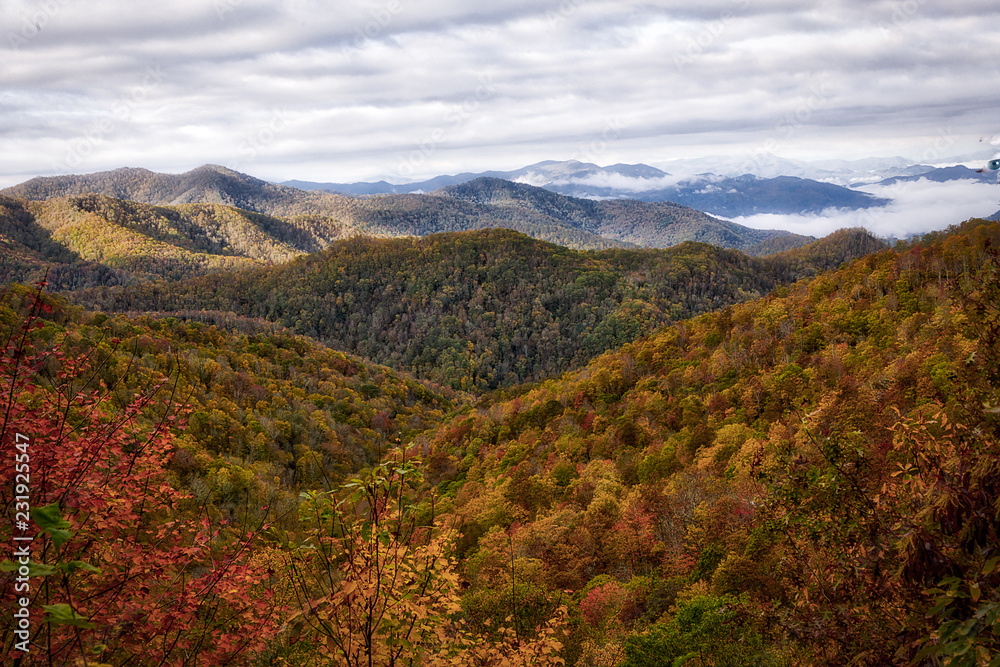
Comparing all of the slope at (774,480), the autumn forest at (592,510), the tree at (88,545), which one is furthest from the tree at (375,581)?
the slope at (774,480)

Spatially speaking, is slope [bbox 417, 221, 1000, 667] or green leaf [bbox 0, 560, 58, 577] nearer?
green leaf [bbox 0, 560, 58, 577]

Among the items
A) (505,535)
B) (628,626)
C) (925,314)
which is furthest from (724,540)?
(925,314)

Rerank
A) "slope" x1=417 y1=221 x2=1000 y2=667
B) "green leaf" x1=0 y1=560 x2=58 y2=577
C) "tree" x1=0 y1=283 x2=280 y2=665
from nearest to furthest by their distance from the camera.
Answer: "green leaf" x1=0 y1=560 x2=58 y2=577, "tree" x1=0 y1=283 x2=280 y2=665, "slope" x1=417 y1=221 x2=1000 y2=667

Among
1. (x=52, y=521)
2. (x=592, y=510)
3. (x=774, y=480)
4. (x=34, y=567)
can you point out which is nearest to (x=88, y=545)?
(x=34, y=567)

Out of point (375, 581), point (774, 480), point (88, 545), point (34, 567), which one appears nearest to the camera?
point (34, 567)

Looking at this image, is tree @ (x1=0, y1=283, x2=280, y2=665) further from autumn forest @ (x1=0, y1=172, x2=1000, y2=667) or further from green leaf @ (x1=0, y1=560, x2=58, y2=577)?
green leaf @ (x1=0, y1=560, x2=58, y2=577)

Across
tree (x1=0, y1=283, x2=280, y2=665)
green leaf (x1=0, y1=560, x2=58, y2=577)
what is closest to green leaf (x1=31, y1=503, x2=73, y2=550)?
green leaf (x1=0, y1=560, x2=58, y2=577)

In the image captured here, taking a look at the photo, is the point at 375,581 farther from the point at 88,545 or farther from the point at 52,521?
the point at 52,521

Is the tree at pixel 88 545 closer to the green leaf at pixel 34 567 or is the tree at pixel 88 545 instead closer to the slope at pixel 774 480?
the green leaf at pixel 34 567

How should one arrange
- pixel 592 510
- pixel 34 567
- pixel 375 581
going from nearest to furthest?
1. pixel 34 567
2. pixel 375 581
3. pixel 592 510

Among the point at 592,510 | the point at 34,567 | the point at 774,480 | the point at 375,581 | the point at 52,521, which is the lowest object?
the point at 592,510

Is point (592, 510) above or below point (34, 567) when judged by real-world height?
below

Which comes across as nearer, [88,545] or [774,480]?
[88,545]

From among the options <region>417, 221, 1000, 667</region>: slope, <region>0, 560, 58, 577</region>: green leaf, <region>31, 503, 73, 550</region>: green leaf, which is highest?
<region>31, 503, 73, 550</region>: green leaf
